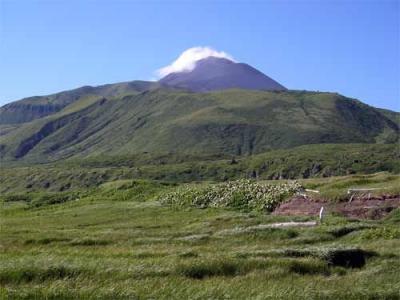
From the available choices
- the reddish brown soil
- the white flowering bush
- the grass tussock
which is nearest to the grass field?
the grass tussock

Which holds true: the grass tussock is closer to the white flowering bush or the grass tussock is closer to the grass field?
the grass field

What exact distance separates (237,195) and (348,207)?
44.7 ft

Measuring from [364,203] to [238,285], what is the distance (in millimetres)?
30974

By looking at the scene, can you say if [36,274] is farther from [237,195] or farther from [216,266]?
[237,195]

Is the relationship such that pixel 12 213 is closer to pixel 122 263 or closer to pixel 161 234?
pixel 161 234

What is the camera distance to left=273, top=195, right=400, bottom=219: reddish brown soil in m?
42.7

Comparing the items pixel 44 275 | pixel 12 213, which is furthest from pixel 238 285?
pixel 12 213

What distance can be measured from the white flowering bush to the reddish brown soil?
2014mm

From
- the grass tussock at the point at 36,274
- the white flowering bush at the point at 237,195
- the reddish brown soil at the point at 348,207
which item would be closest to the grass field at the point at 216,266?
the grass tussock at the point at 36,274

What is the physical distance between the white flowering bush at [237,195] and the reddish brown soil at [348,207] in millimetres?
2014

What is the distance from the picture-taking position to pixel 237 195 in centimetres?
5597

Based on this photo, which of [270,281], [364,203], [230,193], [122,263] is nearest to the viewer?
[270,281]

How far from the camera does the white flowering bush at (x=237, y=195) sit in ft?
170

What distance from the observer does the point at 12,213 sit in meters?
73.3
